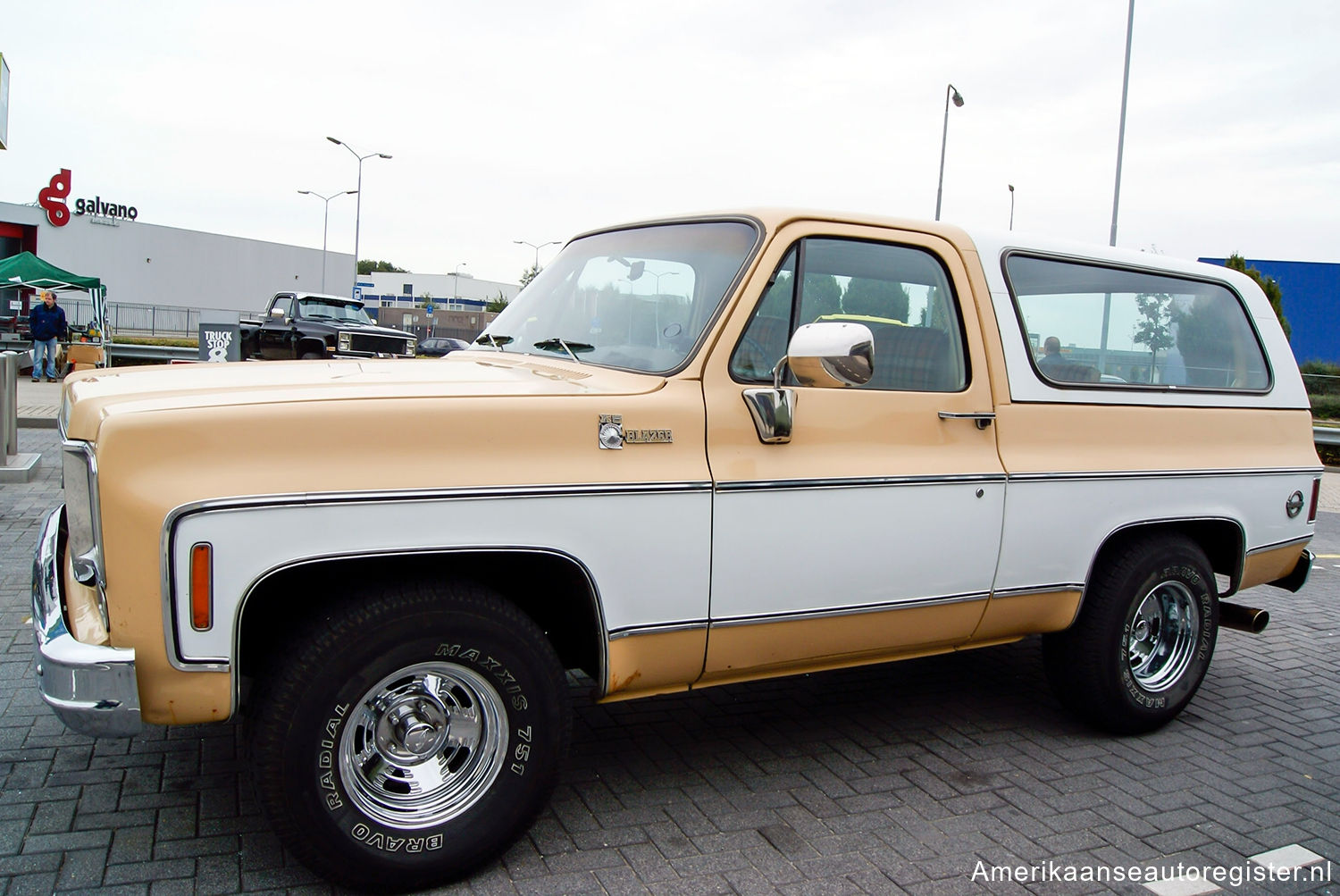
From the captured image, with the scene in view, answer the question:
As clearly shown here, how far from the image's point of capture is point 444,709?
2.82 meters

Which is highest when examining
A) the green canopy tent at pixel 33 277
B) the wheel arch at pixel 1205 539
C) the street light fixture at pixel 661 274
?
the green canopy tent at pixel 33 277

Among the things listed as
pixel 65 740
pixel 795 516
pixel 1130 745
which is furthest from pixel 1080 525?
pixel 65 740

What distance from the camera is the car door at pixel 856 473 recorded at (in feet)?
10.4

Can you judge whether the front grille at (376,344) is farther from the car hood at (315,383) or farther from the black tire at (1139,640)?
the black tire at (1139,640)

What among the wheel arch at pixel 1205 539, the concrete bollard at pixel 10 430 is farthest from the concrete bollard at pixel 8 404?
the wheel arch at pixel 1205 539

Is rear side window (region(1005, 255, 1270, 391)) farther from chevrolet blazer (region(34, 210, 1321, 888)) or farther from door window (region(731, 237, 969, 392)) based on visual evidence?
door window (region(731, 237, 969, 392))

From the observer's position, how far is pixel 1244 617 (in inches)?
181

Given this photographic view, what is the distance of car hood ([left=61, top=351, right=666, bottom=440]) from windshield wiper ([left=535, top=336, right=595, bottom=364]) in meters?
0.05

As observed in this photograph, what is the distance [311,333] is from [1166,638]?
723 inches

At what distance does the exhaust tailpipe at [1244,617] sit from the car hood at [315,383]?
3169 mm

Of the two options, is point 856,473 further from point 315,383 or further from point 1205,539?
point 1205,539

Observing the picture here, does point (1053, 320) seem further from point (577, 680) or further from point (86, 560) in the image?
point (86, 560)

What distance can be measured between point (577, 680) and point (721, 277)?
6.53 ft

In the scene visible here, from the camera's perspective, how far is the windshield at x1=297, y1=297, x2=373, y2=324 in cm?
2055
